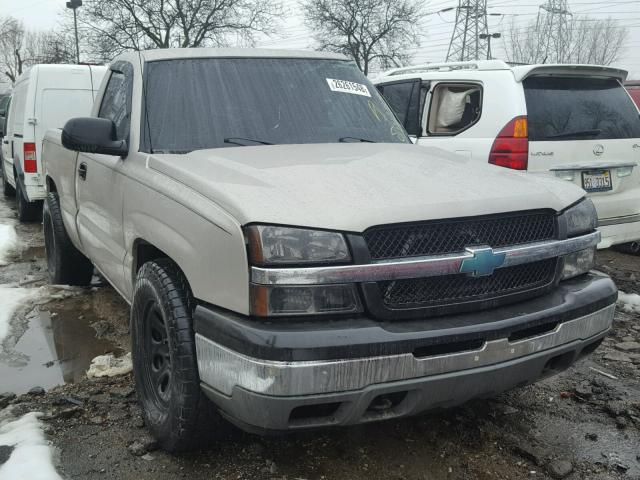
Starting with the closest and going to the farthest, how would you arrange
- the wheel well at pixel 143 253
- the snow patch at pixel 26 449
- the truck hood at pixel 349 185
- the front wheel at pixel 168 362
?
the truck hood at pixel 349 185 < the front wheel at pixel 168 362 < the snow patch at pixel 26 449 < the wheel well at pixel 143 253

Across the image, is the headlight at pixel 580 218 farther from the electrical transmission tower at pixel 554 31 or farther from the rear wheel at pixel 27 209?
the electrical transmission tower at pixel 554 31

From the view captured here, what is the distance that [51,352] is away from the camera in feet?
14.4

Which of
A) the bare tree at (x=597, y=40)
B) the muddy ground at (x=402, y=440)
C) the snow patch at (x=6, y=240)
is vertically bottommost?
the snow patch at (x=6, y=240)

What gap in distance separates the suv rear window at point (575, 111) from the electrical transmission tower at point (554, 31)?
45.2 metres

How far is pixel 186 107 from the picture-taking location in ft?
11.5

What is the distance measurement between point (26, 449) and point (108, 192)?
4.80ft

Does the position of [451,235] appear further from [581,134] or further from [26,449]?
[581,134]

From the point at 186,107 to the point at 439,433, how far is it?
2075 millimetres

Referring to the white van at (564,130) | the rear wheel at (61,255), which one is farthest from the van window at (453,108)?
the rear wheel at (61,255)

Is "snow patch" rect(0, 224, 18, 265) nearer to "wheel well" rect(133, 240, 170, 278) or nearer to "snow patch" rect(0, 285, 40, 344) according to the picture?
"snow patch" rect(0, 285, 40, 344)

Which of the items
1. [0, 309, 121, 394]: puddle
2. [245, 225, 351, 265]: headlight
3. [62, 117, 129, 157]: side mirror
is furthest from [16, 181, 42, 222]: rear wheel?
[245, 225, 351, 265]: headlight

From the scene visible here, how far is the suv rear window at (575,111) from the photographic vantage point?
221 inches

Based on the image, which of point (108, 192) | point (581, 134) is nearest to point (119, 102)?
point (108, 192)

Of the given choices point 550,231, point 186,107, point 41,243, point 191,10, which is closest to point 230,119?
point 186,107
